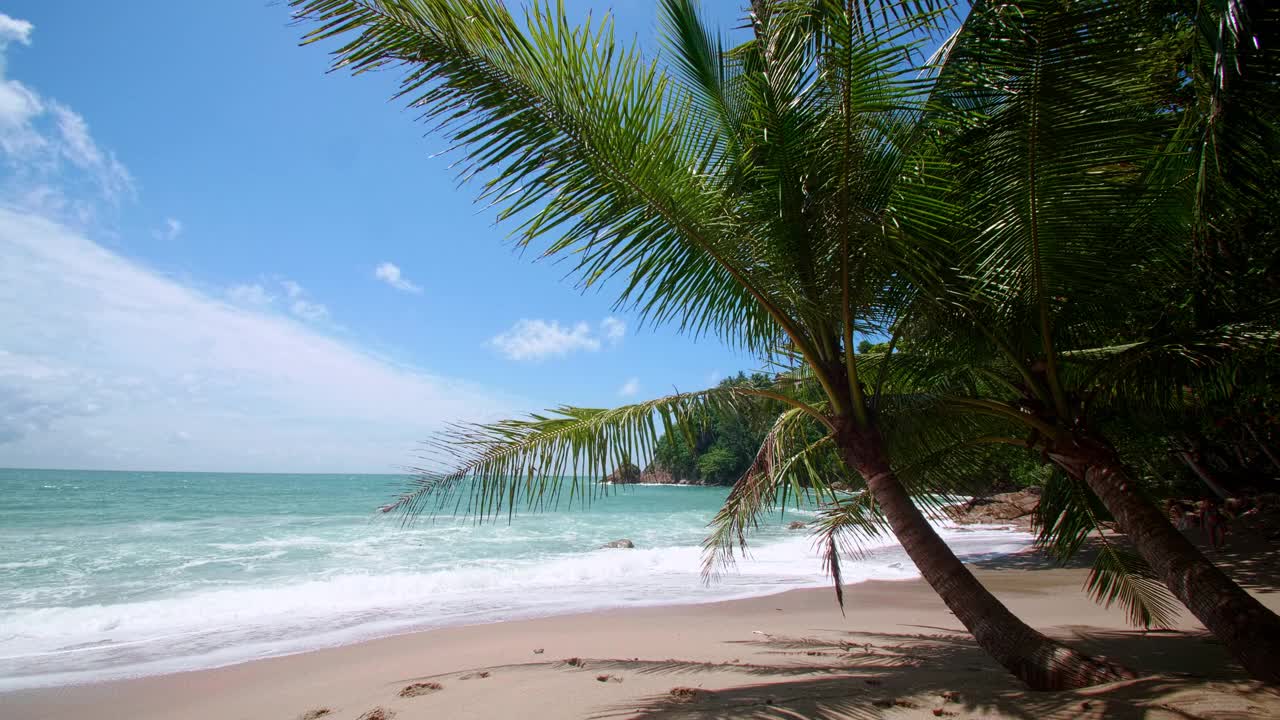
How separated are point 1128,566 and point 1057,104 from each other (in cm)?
395

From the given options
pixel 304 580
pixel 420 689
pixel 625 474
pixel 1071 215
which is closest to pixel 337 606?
pixel 304 580

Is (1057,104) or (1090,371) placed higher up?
(1057,104)

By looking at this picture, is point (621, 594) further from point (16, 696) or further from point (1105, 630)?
point (16, 696)

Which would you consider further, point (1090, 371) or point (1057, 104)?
point (1090, 371)

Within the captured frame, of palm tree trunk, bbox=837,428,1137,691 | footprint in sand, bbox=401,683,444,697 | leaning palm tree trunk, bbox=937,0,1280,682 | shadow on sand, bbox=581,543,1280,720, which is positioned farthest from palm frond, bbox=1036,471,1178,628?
footprint in sand, bbox=401,683,444,697

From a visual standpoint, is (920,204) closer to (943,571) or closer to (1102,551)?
(943,571)

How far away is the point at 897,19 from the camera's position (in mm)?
3119

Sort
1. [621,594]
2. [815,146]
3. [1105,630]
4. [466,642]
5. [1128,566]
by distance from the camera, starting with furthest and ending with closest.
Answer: [621,594], [466,642], [1105,630], [1128,566], [815,146]

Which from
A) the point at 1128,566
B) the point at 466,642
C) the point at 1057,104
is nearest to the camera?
the point at 1057,104

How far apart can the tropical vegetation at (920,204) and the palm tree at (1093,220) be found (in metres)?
0.02

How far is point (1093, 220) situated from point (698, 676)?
3.81 metres

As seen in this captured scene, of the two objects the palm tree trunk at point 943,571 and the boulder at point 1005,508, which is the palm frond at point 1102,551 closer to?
the palm tree trunk at point 943,571

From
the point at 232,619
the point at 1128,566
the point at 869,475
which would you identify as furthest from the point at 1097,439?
the point at 232,619

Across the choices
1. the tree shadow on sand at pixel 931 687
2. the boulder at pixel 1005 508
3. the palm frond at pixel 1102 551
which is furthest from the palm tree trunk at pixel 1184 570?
the boulder at pixel 1005 508
